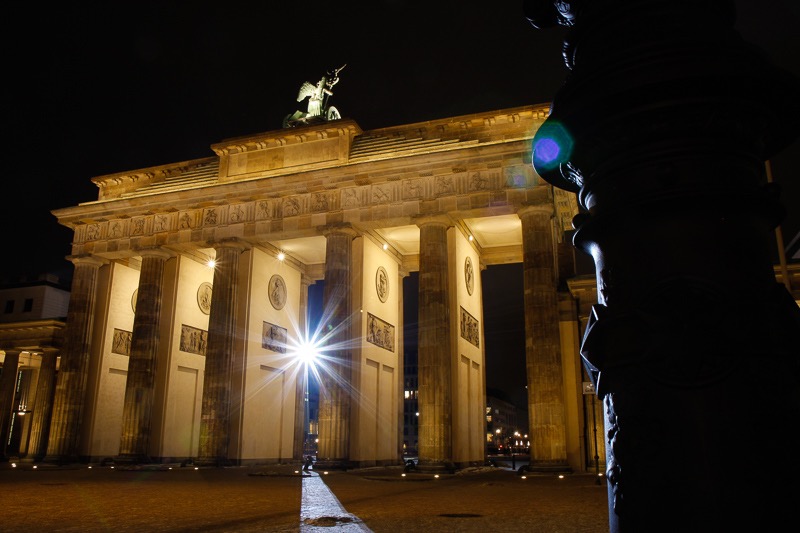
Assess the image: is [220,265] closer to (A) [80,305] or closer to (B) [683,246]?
(A) [80,305]

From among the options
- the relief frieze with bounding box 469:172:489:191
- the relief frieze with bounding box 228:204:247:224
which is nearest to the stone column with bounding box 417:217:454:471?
the relief frieze with bounding box 469:172:489:191

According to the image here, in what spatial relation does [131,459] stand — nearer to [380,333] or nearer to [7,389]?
[380,333]

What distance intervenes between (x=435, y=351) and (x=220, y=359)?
9.83m

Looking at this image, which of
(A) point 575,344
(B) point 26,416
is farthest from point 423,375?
(B) point 26,416

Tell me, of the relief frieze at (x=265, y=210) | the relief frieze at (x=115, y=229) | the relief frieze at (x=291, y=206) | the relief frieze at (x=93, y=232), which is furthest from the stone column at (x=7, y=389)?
the relief frieze at (x=291, y=206)

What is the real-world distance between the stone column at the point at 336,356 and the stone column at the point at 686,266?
23.4m

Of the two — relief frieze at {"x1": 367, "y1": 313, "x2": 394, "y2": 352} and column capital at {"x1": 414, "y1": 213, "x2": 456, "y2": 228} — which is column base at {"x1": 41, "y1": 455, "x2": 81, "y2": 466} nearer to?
relief frieze at {"x1": 367, "y1": 313, "x2": 394, "y2": 352}

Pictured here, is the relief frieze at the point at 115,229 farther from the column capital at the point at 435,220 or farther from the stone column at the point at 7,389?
the column capital at the point at 435,220

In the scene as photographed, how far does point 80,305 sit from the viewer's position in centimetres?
3231

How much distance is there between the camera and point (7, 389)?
129 ft

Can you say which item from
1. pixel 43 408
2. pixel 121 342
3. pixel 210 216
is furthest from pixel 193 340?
pixel 43 408

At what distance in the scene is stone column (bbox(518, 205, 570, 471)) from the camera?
75.0 ft

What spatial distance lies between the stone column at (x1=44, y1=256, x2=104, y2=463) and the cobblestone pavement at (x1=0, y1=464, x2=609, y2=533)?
13.7 m

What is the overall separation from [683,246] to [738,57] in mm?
773
